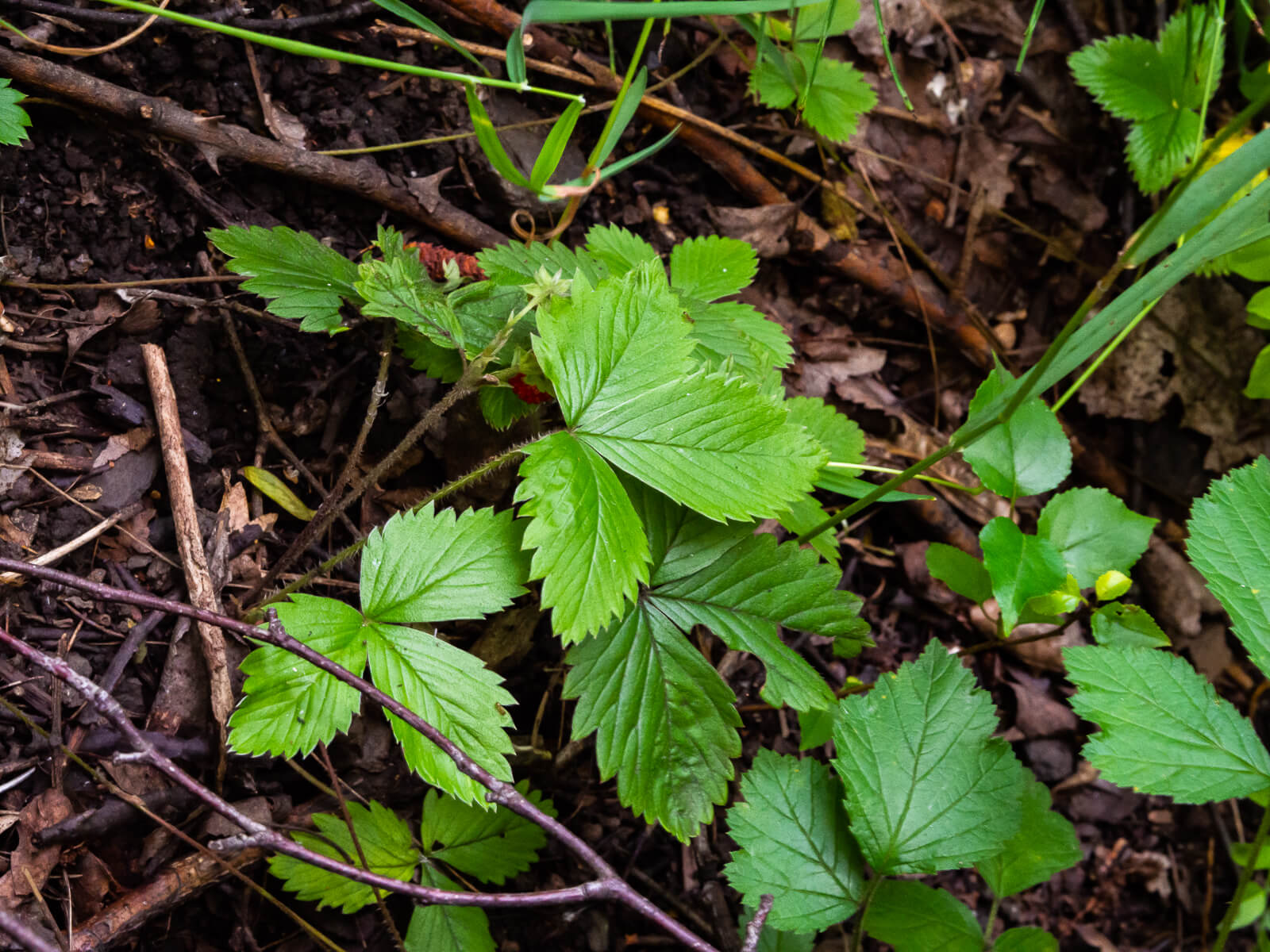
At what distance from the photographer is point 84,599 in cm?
157

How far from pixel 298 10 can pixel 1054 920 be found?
3.22 meters

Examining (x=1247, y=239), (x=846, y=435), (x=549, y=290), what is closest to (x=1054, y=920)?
(x=846, y=435)

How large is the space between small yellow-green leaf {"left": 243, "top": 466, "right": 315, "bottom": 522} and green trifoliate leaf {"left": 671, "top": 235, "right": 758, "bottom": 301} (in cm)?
97

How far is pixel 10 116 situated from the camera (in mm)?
1479

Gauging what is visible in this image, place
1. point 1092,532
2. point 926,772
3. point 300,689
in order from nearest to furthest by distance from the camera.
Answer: point 300,689 < point 926,772 < point 1092,532

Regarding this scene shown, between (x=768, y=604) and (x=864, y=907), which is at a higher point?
(x=768, y=604)

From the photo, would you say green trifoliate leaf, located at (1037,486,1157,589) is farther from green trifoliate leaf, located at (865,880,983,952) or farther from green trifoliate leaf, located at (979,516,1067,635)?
green trifoliate leaf, located at (865,880,983,952)

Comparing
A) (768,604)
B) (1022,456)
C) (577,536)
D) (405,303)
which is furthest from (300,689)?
(1022,456)

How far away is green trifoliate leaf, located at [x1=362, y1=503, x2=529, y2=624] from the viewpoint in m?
1.43

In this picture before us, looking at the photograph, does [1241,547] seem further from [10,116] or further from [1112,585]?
[10,116]

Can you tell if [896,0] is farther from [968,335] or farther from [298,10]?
[298,10]

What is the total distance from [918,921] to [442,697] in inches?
45.8

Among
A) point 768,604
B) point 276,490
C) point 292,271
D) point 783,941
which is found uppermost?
point 292,271

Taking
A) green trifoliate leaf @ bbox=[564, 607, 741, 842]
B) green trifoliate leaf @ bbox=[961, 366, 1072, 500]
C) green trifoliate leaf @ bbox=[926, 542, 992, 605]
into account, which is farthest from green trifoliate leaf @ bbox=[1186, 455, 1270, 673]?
green trifoliate leaf @ bbox=[564, 607, 741, 842]
